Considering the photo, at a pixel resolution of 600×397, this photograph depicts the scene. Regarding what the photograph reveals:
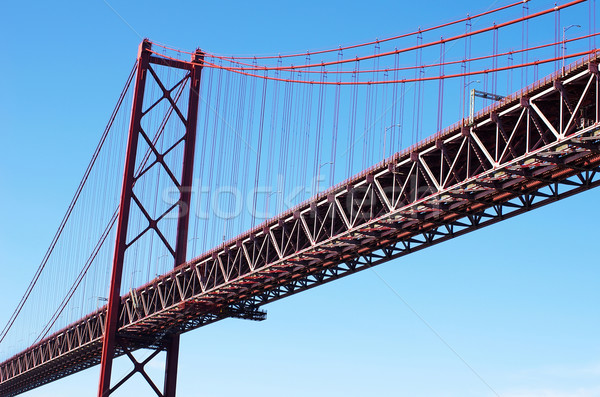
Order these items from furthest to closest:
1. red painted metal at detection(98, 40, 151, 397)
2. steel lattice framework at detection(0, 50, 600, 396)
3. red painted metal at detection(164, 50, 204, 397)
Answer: red painted metal at detection(164, 50, 204, 397), red painted metal at detection(98, 40, 151, 397), steel lattice framework at detection(0, 50, 600, 396)

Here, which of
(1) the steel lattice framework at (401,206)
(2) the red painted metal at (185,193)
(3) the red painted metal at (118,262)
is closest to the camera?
(1) the steel lattice framework at (401,206)

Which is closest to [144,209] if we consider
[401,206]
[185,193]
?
[185,193]

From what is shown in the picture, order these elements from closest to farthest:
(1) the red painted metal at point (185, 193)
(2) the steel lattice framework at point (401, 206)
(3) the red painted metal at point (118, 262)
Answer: (2) the steel lattice framework at point (401, 206) → (3) the red painted metal at point (118, 262) → (1) the red painted metal at point (185, 193)

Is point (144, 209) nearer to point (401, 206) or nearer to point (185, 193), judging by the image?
point (185, 193)

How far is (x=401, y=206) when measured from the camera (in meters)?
35.2

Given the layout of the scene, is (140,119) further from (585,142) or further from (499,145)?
Result: (585,142)

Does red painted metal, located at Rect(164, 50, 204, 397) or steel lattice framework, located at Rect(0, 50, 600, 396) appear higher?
red painted metal, located at Rect(164, 50, 204, 397)

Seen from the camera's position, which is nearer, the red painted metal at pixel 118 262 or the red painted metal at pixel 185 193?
the red painted metal at pixel 118 262

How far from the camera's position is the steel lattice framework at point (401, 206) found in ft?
A: 91.4

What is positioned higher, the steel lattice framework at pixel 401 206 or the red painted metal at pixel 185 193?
the red painted metal at pixel 185 193

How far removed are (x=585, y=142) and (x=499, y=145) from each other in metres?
4.14

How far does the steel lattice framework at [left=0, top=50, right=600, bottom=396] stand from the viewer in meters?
27.9

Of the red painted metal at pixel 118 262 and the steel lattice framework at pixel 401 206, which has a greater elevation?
the red painted metal at pixel 118 262

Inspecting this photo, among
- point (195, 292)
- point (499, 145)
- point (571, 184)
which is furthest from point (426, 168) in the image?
point (195, 292)
